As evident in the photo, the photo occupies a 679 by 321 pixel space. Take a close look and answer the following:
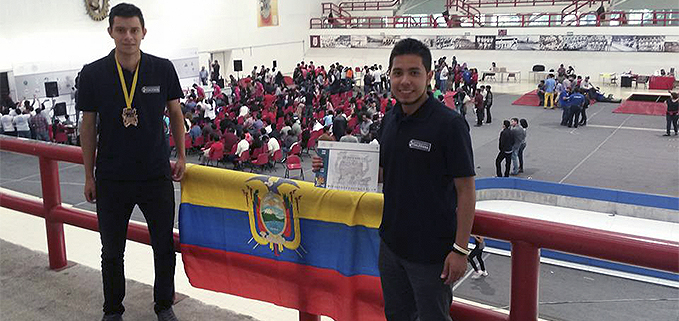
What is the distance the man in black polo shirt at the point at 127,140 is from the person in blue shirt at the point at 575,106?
20.5 meters

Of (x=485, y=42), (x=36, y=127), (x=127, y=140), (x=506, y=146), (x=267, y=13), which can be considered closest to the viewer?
(x=127, y=140)

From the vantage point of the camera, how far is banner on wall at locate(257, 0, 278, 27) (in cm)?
3828

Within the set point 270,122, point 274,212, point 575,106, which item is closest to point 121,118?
point 274,212

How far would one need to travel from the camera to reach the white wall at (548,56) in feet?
105

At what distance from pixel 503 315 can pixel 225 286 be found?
1.70 meters

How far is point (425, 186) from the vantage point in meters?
2.47

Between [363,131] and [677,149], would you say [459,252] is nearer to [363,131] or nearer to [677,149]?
[363,131]

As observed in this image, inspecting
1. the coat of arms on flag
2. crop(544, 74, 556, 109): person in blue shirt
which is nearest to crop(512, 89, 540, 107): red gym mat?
crop(544, 74, 556, 109): person in blue shirt

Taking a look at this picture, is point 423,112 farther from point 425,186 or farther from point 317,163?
point 317,163

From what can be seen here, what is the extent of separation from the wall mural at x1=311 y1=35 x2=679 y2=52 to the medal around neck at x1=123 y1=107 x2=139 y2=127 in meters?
28.0

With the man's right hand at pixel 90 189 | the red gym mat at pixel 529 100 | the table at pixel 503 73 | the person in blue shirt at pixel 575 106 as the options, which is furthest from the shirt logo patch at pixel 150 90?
the table at pixel 503 73

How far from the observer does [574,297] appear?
9102 millimetres

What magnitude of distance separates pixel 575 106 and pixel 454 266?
69.8 feet

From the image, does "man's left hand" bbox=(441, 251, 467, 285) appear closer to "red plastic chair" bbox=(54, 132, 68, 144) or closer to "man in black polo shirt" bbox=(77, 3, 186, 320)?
"man in black polo shirt" bbox=(77, 3, 186, 320)
